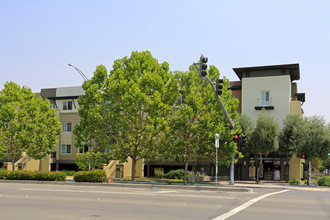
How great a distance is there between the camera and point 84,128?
1351 inches

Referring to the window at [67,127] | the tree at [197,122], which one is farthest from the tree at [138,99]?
the window at [67,127]

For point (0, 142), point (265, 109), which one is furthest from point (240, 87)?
point (0, 142)

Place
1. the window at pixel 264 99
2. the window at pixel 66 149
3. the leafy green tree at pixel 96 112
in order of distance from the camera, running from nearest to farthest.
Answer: the leafy green tree at pixel 96 112 < the window at pixel 264 99 < the window at pixel 66 149

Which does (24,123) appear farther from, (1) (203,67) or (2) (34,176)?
(1) (203,67)

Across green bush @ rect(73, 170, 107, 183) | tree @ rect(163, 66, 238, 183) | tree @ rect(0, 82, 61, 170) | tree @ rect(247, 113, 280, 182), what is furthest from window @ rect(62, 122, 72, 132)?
green bush @ rect(73, 170, 107, 183)

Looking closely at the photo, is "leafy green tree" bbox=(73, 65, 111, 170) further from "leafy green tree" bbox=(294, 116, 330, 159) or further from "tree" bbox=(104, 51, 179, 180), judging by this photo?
"leafy green tree" bbox=(294, 116, 330, 159)

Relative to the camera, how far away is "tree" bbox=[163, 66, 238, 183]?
30.6 metres

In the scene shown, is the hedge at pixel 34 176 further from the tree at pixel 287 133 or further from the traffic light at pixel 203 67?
the tree at pixel 287 133

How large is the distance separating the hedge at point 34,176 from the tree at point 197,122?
9.25m

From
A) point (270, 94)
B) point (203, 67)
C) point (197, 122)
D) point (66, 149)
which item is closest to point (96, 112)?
point (197, 122)

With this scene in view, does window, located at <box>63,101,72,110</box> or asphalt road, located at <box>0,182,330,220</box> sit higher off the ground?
window, located at <box>63,101,72,110</box>

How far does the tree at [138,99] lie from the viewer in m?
31.0

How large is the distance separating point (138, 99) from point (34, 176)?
9286 millimetres

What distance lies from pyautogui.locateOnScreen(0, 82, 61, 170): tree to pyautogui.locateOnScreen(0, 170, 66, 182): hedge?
14.2 meters
